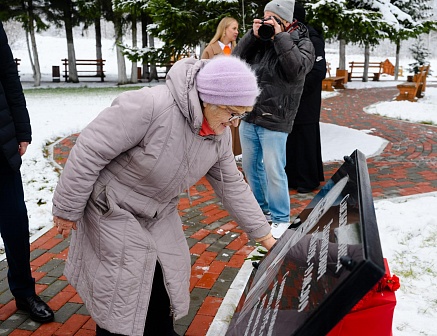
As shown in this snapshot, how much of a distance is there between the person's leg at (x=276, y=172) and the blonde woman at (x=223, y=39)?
213 centimetres

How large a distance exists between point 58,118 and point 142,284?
10234mm

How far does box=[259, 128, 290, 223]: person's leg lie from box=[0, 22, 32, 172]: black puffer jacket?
1993 mm

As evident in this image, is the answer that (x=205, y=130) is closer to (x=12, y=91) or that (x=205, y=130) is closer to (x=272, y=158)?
(x=12, y=91)

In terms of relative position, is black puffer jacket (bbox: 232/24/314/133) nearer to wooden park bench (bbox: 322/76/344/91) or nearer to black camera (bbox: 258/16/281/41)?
black camera (bbox: 258/16/281/41)

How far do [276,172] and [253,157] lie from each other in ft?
1.13

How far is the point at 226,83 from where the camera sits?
198cm

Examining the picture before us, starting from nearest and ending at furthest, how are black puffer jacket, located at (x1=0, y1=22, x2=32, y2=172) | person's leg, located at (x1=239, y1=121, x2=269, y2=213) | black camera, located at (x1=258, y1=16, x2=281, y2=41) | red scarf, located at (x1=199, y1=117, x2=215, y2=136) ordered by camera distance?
1. red scarf, located at (x1=199, y1=117, x2=215, y2=136)
2. black puffer jacket, located at (x1=0, y1=22, x2=32, y2=172)
3. black camera, located at (x1=258, y1=16, x2=281, y2=41)
4. person's leg, located at (x1=239, y1=121, x2=269, y2=213)

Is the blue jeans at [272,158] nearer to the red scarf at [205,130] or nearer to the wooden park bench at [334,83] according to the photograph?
the red scarf at [205,130]

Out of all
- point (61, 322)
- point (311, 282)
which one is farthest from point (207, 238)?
point (311, 282)

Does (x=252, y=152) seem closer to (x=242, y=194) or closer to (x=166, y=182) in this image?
(x=242, y=194)

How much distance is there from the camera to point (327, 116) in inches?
525

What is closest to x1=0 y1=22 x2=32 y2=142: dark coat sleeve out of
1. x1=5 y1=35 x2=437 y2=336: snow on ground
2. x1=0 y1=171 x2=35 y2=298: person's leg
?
x1=0 y1=171 x2=35 y2=298: person's leg

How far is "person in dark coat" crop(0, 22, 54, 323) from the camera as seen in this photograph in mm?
2730

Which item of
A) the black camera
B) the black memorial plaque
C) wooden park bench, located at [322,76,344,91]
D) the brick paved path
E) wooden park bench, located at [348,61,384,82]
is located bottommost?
wooden park bench, located at [348,61,384,82]
